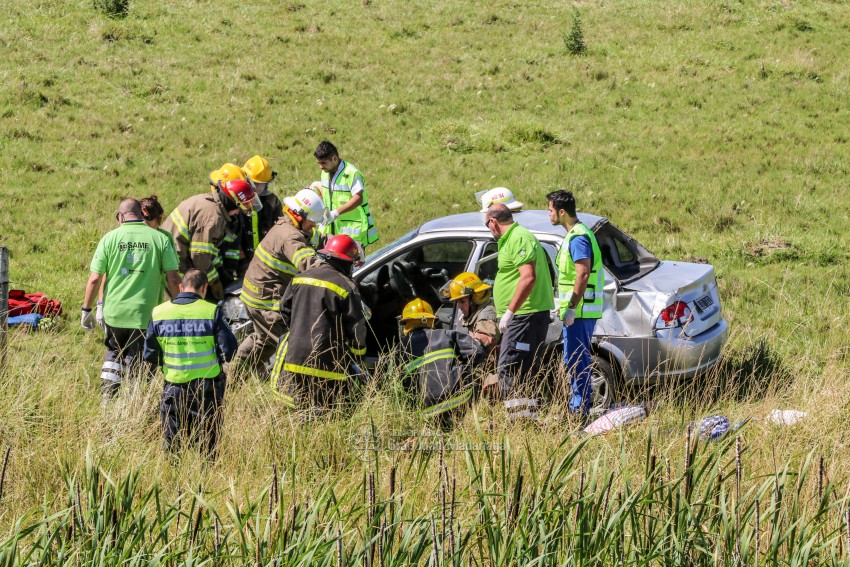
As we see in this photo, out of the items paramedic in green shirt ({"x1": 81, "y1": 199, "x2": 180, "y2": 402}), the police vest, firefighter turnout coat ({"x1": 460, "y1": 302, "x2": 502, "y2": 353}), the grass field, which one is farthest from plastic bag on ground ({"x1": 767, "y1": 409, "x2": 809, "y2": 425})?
the police vest

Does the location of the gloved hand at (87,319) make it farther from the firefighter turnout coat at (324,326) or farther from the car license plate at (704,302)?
the car license plate at (704,302)

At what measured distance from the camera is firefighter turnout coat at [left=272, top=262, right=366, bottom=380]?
625 centimetres

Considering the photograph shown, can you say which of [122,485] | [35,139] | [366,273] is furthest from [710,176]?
[122,485]

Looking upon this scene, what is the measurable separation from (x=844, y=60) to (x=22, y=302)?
16.0 metres

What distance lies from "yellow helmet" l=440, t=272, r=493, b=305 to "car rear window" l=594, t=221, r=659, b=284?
1007 mm

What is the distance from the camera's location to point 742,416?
6.19 meters

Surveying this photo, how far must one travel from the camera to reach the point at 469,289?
709 cm

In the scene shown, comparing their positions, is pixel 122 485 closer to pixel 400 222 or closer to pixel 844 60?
pixel 400 222

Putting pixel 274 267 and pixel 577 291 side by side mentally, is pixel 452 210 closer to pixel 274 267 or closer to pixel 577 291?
pixel 274 267

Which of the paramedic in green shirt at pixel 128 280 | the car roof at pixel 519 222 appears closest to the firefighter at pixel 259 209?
the paramedic in green shirt at pixel 128 280

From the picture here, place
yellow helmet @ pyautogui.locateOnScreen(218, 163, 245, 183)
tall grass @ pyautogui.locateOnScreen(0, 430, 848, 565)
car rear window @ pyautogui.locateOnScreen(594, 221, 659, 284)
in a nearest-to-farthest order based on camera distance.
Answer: tall grass @ pyautogui.locateOnScreen(0, 430, 848, 565), car rear window @ pyautogui.locateOnScreen(594, 221, 659, 284), yellow helmet @ pyautogui.locateOnScreen(218, 163, 245, 183)

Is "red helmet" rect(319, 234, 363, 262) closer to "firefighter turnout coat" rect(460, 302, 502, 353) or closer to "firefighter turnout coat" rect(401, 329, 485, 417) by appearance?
"firefighter turnout coat" rect(401, 329, 485, 417)

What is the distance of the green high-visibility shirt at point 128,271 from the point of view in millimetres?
7141

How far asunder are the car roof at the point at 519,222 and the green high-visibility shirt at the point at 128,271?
2145 mm
